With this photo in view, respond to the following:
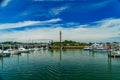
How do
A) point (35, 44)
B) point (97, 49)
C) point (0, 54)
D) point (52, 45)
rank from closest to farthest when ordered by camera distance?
1. point (0, 54)
2. point (97, 49)
3. point (35, 44)
4. point (52, 45)

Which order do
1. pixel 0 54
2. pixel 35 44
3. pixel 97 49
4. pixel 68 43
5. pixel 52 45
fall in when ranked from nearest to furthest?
pixel 0 54 < pixel 97 49 < pixel 35 44 < pixel 52 45 < pixel 68 43

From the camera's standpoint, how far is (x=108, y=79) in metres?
13.1

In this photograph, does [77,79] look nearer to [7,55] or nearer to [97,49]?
[7,55]

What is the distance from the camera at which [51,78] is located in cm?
1347

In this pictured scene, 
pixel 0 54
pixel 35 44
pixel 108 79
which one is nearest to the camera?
pixel 108 79

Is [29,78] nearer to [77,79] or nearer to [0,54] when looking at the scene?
[77,79]

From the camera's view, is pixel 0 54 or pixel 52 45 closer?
pixel 0 54

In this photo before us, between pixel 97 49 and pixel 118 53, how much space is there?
2161 cm

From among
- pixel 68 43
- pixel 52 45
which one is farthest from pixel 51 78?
pixel 68 43

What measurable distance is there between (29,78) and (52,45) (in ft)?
225

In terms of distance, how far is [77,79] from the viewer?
13.1 metres

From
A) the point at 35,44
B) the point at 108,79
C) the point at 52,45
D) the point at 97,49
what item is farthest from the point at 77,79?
the point at 52,45

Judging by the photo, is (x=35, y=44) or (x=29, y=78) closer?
(x=29, y=78)

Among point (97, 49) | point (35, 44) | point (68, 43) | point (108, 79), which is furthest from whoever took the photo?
point (68, 43)
